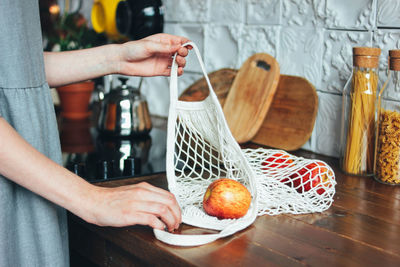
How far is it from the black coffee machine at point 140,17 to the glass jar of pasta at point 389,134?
100cm

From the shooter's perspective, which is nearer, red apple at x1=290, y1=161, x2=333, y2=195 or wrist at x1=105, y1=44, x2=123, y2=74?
red apple at x1=290, y1=161, x2=333, y2=195

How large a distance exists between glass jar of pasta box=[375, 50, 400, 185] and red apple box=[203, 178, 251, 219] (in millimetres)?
391

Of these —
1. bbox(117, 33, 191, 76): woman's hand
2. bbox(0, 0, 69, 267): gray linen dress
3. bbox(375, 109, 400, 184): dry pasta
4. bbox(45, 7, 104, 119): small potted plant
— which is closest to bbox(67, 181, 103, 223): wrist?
bbox(0, 0, 69, 267): gray linen dress

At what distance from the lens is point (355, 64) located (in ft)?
3.44

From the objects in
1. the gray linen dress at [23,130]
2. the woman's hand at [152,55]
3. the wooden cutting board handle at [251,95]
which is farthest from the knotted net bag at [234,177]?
the wooden cutting board handle at [251,95]

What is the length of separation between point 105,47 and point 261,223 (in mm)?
546

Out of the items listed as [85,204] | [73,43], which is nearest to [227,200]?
[85,204]

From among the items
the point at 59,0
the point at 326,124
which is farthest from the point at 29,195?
the point at 59,0

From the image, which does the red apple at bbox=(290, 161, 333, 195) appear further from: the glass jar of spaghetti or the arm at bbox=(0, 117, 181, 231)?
the arm at bbox=(0, 117, 181, 231)

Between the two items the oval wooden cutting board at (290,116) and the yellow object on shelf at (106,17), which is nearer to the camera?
the oval wooden cutting board at (290,116)

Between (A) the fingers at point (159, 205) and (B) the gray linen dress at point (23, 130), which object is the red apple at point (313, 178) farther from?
(B) the gray linen dress at point (23, 130)

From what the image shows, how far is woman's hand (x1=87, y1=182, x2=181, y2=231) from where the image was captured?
0.71m

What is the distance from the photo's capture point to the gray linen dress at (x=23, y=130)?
2.57 feet

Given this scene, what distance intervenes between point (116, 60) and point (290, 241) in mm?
578
